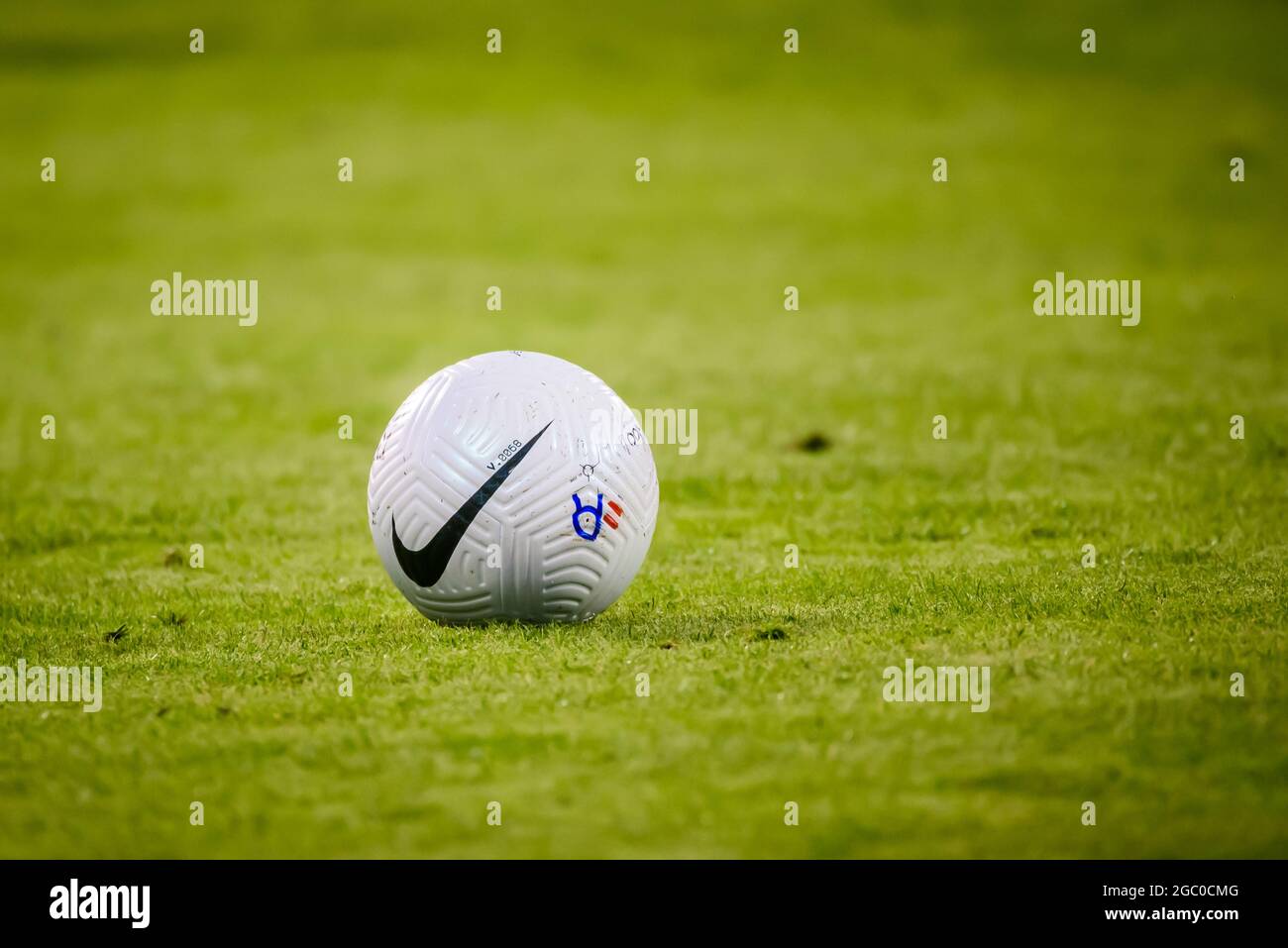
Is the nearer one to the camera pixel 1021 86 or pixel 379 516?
pixel 379 516

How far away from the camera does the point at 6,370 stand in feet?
84.0

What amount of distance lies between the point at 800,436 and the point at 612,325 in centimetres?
1077

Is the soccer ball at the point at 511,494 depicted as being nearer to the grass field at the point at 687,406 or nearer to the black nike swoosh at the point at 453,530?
the black nike swoosh at the point at 453,530

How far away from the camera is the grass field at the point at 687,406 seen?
8242mm

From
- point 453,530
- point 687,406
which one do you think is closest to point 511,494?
point 453,530

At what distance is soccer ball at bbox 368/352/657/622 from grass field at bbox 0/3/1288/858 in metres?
0.37

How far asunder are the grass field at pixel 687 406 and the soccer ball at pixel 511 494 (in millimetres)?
367

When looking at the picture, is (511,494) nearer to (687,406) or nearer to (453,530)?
(453,530)

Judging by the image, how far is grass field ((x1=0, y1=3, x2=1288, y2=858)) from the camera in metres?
8.24

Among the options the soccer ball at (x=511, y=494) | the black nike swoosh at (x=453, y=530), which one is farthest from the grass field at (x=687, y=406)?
the black nike swoosh at (x=453, y=530)

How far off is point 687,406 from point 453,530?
11.4m

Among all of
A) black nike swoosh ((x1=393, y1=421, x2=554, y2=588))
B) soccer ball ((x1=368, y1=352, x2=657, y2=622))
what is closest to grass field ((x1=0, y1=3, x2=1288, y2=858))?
soccer ball ((x1=368, y1=352, x2=657, y2=622))
